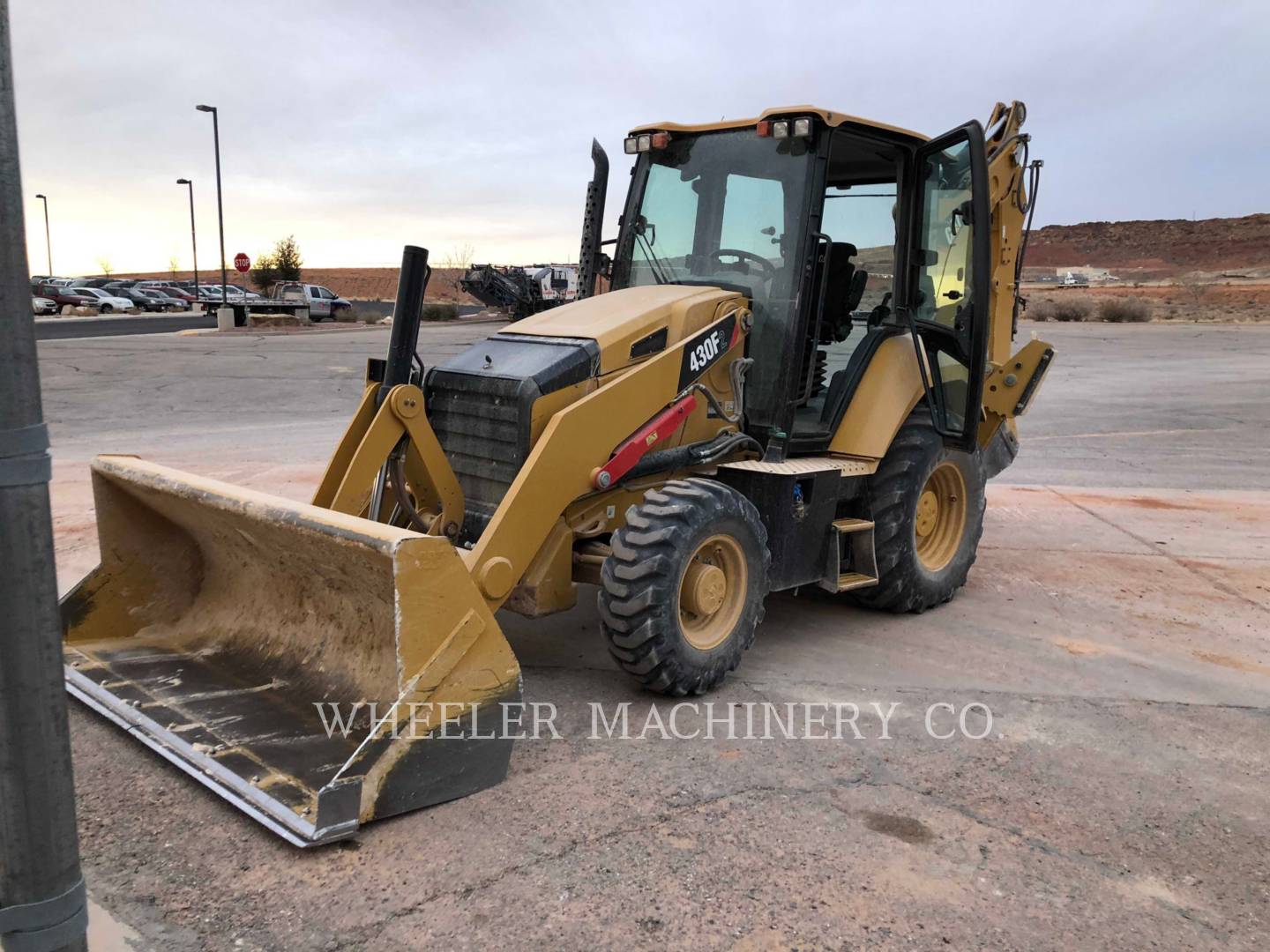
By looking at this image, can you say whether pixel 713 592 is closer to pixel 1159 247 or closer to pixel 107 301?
pixel 107 301

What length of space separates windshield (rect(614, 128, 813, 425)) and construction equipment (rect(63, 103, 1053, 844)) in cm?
2

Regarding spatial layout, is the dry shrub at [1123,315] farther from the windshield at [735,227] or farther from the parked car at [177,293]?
the parked car at [177,293]

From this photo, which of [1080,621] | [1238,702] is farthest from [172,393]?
[1238,702]

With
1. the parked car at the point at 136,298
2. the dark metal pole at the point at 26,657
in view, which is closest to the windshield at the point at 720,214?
the dark metal pole at the point at 26,657

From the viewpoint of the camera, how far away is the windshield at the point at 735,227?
539 centimetres

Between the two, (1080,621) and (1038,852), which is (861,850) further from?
(1080,621)

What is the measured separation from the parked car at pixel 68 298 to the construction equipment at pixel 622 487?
49213 mm

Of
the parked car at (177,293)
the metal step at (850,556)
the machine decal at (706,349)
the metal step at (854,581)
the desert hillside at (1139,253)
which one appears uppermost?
the desert hillside at (1139,253)

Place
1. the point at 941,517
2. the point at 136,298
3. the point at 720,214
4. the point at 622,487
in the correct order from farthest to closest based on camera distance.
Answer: the point at 136,298 → the point at 941,517 → the point at 720,214 → the point at 622,487

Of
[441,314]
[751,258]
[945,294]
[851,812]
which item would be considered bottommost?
[851,812]

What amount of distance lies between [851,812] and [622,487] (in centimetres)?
186

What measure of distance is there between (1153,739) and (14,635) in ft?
14.1

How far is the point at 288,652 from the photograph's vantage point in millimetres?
4480

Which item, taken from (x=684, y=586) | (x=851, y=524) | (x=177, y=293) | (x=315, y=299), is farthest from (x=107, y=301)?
(x=684, y=586)
